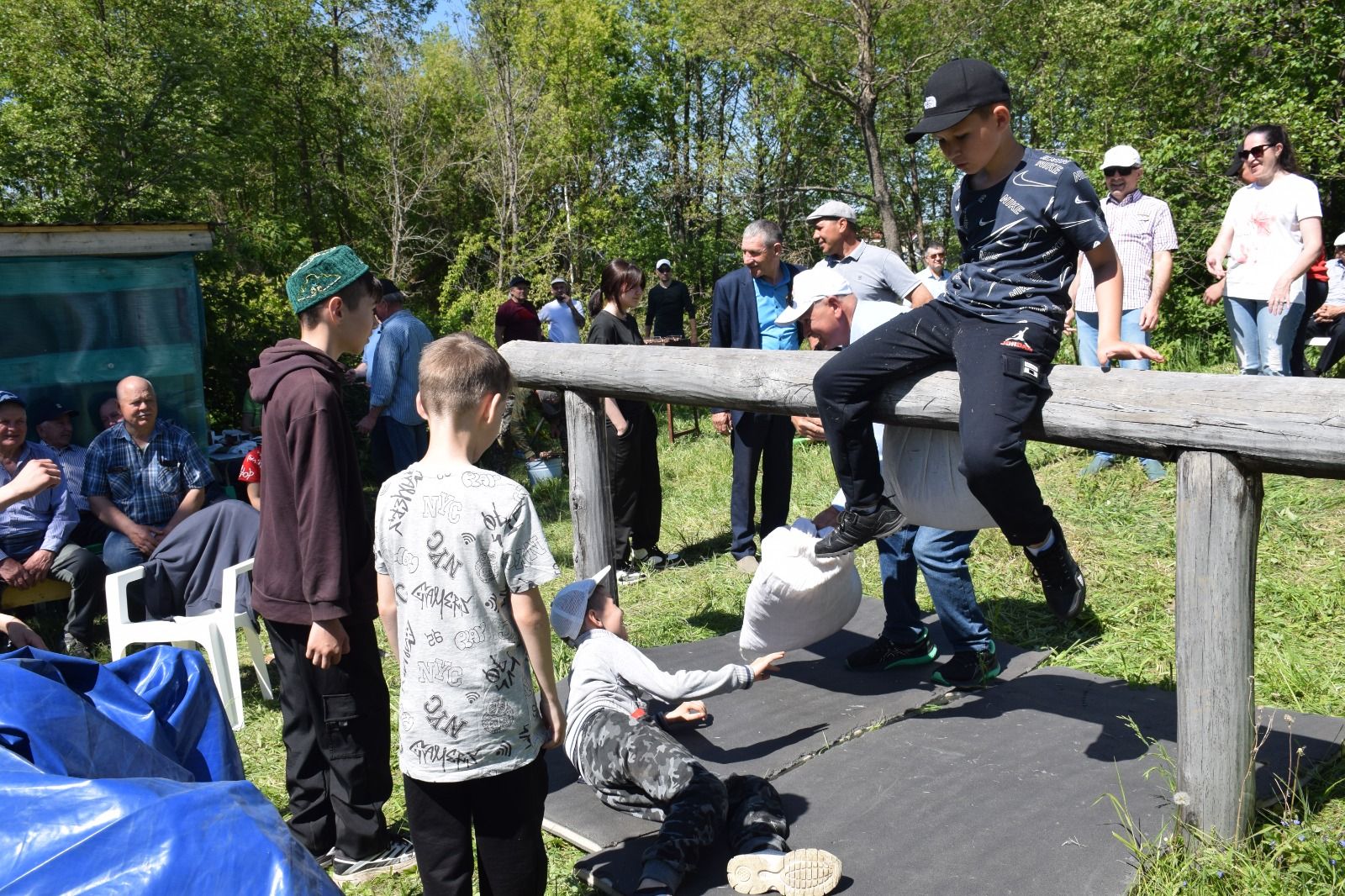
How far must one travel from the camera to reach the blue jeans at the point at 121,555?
5.94 meters

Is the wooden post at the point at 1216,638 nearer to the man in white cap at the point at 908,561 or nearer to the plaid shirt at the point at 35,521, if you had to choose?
the man in white cap at the point at 908,561

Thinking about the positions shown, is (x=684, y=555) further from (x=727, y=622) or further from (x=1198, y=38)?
(x=1198, y=38)

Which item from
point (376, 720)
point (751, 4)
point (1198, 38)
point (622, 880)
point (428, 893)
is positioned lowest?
point (622, 880)

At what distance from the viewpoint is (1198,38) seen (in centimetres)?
1070

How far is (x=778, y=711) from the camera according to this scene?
446 centimetres

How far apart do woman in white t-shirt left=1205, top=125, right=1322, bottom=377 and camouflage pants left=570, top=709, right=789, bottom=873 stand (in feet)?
Answer: 13.6

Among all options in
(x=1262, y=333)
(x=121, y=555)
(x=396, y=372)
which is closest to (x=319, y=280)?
(x=121, y=555)

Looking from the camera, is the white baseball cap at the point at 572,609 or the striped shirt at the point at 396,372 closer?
the white baseball cap at the point at 572,609

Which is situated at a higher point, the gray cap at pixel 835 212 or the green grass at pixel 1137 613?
the gray cap at pixel 835 212

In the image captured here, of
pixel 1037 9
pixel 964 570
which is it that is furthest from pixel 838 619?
pixel 1037 9

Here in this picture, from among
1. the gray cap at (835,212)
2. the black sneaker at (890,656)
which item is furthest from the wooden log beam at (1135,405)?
the gray cap at (835,212)

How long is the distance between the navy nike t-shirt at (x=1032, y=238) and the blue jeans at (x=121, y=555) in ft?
16.0

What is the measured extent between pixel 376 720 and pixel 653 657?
2019 millimetres

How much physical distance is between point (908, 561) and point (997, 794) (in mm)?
1279
